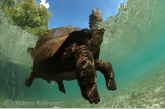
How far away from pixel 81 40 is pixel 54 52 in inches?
30.0

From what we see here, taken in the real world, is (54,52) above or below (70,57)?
above

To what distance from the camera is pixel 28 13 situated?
13570 millimetres

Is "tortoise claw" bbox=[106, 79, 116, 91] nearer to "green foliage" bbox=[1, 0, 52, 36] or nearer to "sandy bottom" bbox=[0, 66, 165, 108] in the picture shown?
"sandy bottom" bbox=[0, 66, 165, 108]

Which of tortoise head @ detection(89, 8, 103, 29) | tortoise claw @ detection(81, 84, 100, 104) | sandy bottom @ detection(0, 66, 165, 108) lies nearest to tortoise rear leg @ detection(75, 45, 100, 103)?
tortoise claw @ detection(81, 84, 100, 104)

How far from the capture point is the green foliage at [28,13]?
13352mm

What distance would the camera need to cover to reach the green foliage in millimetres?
13352

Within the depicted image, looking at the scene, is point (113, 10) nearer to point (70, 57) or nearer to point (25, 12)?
point (25, 12)

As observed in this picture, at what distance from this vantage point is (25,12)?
1346cm

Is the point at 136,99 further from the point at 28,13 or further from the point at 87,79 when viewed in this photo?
the point at 28,13

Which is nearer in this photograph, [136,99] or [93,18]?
[93,18]

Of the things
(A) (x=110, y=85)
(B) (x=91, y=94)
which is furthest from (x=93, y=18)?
(B) (x=91, y=94)

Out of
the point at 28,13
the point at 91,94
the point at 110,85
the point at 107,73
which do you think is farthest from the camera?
the point at 28,13

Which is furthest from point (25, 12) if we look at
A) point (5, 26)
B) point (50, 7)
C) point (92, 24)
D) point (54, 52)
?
point (54, 52)

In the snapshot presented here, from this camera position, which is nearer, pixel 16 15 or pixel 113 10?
pixel 16 15
